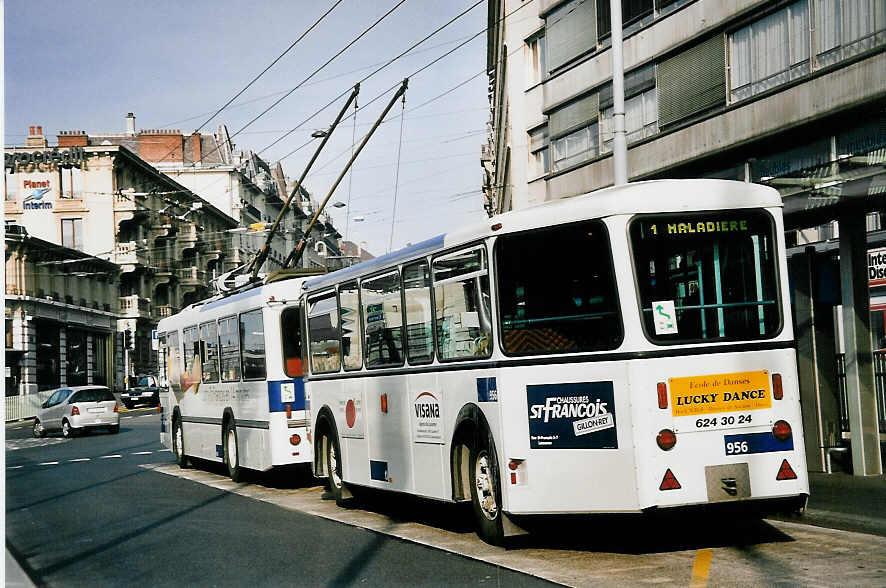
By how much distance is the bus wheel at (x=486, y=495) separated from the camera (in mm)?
10047

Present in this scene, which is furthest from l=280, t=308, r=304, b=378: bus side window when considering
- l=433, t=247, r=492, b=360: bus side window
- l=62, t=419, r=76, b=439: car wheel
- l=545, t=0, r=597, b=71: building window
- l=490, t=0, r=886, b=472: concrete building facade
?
l=62, t=419, r=76, b=439: car wheel

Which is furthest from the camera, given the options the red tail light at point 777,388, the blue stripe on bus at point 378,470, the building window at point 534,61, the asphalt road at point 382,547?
the building window at point 534,61

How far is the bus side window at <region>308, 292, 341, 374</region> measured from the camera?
14469mm

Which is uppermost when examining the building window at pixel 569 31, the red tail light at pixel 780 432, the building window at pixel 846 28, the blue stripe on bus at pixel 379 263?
the building window at pixel 569 31

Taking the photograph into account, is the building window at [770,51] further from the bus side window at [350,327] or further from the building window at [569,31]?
the bus side window at [350,327]

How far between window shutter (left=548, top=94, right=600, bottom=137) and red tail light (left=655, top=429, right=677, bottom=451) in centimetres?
1957

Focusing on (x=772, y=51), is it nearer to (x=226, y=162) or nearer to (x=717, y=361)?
(x=717, y=361)

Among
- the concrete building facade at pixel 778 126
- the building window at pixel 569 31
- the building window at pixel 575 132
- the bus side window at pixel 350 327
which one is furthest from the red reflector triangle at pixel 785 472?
the building window at pixel 569 31

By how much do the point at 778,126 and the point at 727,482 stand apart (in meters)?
12.5

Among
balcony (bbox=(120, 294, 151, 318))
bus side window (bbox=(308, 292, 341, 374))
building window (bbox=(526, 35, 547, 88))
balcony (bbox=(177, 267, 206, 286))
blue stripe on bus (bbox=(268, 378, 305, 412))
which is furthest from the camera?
balcony (bbox=(177, 267, 206, 286))

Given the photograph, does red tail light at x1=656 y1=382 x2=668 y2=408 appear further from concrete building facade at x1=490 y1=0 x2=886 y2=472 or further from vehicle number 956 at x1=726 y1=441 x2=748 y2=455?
concrete building facade at x1=490 y1=0 x2=886 y2=472

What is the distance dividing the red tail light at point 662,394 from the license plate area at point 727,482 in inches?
23.7

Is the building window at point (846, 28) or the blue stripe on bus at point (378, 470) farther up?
the building window at point (846, 28)

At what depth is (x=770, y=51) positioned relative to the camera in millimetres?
20688
